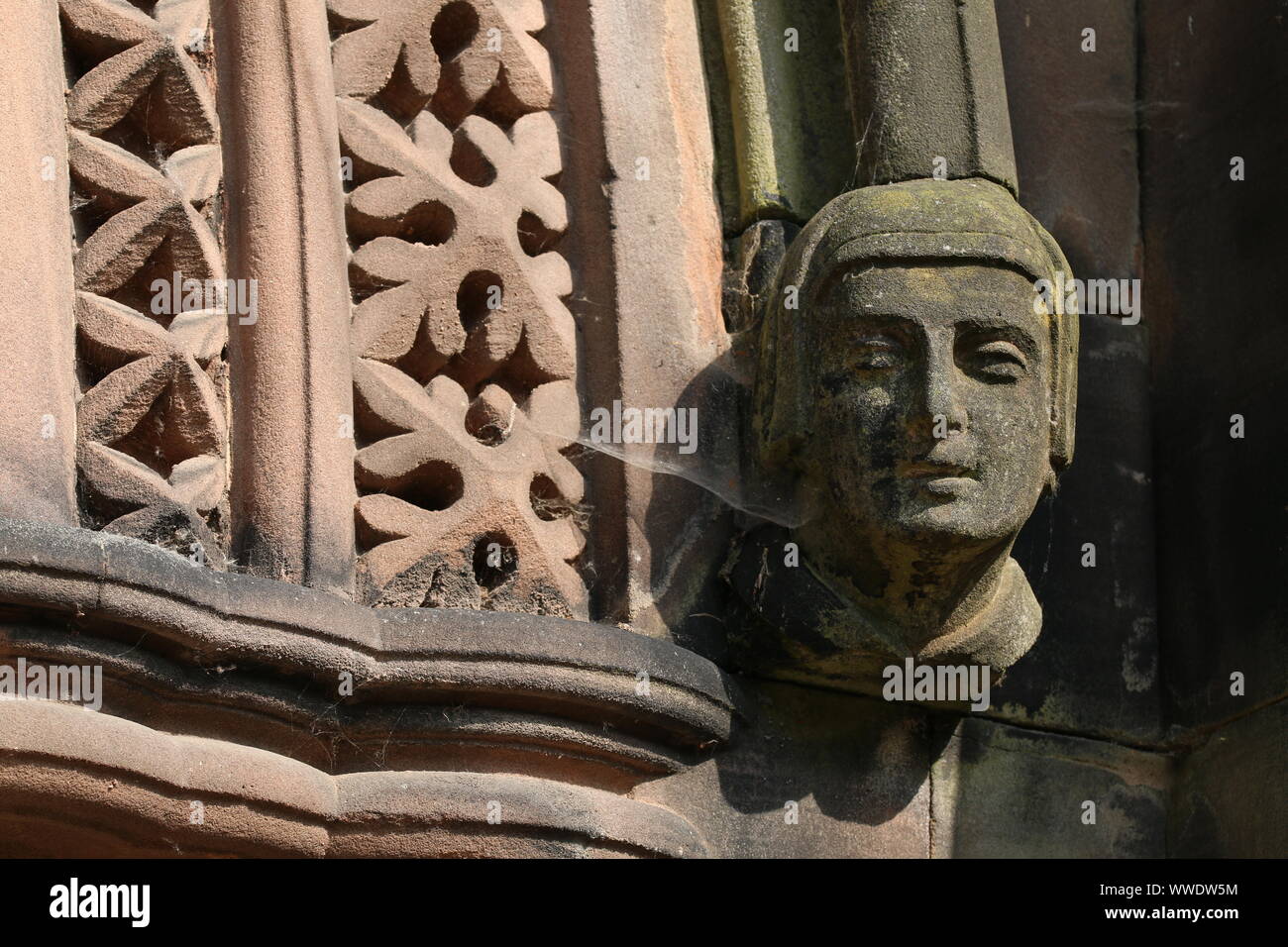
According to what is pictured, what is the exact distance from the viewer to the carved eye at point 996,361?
11.7ft

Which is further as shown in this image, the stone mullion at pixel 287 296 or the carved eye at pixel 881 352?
the carved eye at pixel 881 352

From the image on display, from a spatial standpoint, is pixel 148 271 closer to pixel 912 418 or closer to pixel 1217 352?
pixel 912 418

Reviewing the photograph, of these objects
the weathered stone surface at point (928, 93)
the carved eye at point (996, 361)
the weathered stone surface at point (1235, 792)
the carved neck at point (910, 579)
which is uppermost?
the weathered stone surface at point (928, 93)

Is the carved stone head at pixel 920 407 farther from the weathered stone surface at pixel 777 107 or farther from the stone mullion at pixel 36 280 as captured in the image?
the stone mullion at pixel 36 280

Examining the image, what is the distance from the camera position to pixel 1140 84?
14.5 ft

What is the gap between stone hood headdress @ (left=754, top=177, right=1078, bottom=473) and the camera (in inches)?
142

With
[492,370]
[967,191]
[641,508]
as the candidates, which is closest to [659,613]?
[641,508]

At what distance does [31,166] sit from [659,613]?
3.60 ft

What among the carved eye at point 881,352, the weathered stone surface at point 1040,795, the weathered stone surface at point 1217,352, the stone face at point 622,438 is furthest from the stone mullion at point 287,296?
the weathered stone surface at point 1217,352

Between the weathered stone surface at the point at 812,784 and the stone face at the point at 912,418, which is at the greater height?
the stone face at the point at 912,418

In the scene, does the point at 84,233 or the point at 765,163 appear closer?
the point at 84,233

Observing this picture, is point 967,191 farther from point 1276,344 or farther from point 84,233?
point 84,233

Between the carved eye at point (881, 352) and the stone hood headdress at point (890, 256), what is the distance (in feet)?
0.31

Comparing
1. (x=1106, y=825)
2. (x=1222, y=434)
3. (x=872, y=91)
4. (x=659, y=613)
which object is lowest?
(x=1106, y=825)
